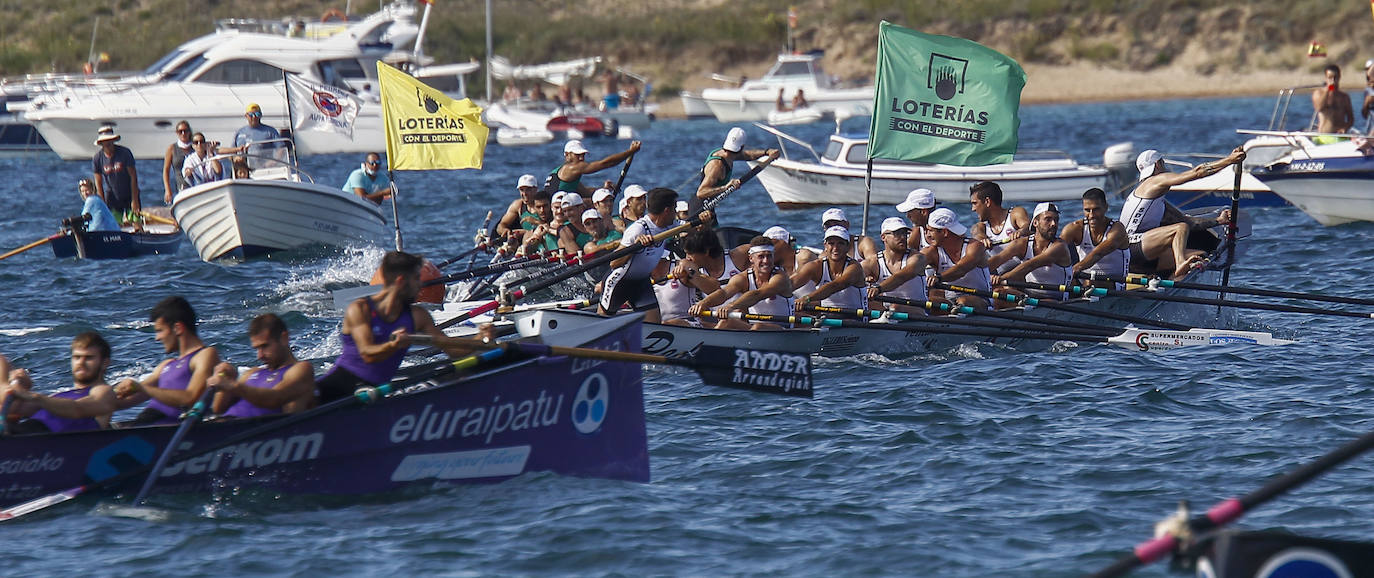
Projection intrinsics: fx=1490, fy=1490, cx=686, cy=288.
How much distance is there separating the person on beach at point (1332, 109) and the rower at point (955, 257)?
33.0 ft

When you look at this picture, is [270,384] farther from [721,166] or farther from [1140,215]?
[1140,215]

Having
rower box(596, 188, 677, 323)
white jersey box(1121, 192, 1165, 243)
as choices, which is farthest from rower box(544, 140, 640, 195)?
white jersey box(1121, 192, 1165, 243)

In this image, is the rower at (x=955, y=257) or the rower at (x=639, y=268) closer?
the rower at (x=639, y=268)

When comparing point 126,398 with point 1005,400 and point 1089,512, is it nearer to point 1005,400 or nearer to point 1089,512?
point 1089,512

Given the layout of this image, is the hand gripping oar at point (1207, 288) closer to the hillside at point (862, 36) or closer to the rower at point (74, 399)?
the rower at point (74, 399)

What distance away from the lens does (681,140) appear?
49000mm

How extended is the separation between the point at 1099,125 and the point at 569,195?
115 ft

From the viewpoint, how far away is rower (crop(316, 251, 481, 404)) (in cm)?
902

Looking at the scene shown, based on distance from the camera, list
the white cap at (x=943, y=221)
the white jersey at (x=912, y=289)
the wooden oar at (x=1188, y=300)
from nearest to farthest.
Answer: the wooden oar at (x=1188, y=300) < the white jersey at (x=912, y=289) < the white cap at (x=943, y=221)

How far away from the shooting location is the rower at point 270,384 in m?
8.90

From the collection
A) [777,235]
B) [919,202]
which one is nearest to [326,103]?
[777,235]

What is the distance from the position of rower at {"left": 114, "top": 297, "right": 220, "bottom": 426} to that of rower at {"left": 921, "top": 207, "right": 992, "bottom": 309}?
23.7 ft

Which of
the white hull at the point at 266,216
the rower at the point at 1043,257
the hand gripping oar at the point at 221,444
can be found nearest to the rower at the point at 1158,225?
the rower at the point at 1043,257

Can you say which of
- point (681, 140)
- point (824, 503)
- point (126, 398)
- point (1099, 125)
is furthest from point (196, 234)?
point (1099, 125)
